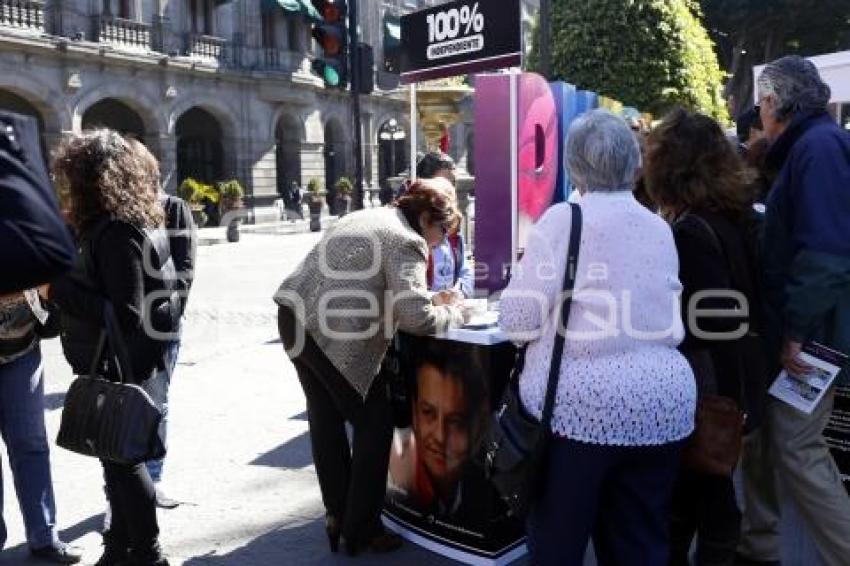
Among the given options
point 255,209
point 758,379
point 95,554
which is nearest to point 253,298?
point 95,554

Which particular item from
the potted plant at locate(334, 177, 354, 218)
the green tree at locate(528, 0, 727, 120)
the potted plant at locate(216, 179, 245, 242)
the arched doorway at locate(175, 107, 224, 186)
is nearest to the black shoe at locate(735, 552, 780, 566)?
the green tree at locate(528, 0, 727, 120)

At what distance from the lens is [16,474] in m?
3.81

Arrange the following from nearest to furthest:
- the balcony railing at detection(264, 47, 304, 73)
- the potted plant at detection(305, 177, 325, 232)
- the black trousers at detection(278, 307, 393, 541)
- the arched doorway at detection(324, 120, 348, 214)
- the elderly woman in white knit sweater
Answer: the elderly woman in white knit sweater → the black trousers at detection(278, 307, 393, 541) → the potted plant at detection(305, 177, 325, 232) → the balcony railing at detection(264, 47, 304, 73) → the arched doorway at detection(324, 120, 348, 214)

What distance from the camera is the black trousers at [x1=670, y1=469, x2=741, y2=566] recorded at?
3.09 metres

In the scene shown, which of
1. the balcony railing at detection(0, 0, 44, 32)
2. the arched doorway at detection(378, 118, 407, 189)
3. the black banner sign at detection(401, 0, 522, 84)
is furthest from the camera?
the arched doorway at detection(378, 118, 407, 189)

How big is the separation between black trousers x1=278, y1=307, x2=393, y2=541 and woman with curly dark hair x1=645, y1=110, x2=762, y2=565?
1.31 m

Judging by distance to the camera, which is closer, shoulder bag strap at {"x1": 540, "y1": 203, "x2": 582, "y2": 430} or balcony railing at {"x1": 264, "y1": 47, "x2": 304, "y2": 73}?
shoulder bag strap at {"x1": 540, "y1": 203, "x2": 582, "y2": 430}

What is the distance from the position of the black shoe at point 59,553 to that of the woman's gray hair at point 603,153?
2797 mm

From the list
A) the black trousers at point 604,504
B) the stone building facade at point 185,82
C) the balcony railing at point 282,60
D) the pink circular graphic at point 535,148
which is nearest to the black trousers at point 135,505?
the black trousers at point 604,504

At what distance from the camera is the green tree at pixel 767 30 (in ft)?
106

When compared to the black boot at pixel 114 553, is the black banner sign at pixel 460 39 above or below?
above

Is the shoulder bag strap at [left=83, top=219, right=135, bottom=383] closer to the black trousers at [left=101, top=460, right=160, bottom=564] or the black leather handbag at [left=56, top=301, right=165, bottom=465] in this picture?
the black leather handbag at [left=56, top=301, right=165, bottom=465]

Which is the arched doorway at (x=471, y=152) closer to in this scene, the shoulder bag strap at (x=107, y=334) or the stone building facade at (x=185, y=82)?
the shoulder bag strap at (x=107, y=334)

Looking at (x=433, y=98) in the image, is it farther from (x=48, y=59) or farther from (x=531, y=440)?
(x=48, y=59)
